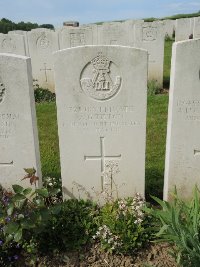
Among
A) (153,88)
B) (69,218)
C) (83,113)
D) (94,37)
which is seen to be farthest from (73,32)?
(69,218)

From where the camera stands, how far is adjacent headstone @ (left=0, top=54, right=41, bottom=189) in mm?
3164

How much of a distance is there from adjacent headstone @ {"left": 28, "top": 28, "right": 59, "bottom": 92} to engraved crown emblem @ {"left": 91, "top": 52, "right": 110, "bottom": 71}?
5665 mm

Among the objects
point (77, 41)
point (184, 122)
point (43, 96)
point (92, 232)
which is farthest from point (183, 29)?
point (92, 232)

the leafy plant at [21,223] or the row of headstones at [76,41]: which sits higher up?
the row of headstones at [76,41]

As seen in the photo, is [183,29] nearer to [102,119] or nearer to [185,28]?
[185,28]

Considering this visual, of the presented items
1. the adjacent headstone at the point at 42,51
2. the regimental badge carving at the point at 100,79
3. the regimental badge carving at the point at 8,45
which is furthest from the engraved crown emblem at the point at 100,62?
Result: the regimental badge carving at the point at 8,45

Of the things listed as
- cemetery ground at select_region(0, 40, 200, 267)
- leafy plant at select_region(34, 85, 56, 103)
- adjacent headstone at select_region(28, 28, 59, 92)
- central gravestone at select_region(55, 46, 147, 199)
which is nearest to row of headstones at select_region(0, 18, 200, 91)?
adjacent headstone at select_region(28, 28, 59, 92)

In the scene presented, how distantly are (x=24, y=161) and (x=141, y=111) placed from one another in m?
1.35

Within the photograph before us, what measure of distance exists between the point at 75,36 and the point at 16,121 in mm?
5942

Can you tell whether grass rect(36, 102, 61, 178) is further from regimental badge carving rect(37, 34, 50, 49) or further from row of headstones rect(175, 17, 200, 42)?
row of headstones rect(175, 17, 200, 42)

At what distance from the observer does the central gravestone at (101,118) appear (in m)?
3.16

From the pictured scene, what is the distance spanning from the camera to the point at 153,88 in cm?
834

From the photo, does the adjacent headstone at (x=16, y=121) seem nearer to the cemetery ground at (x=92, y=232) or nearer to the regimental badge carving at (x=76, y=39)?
the cemetery ground at (x=92, y=232)

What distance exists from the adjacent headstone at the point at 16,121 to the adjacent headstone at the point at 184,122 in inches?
55.1
